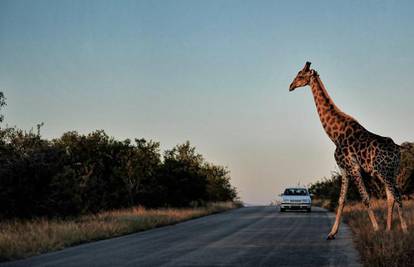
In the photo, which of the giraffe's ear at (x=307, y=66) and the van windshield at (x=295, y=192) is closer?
the giraffe's ear at (x=307, y=66)

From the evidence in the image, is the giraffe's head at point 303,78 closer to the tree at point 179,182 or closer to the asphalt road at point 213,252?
the asphalt road at point 213,252

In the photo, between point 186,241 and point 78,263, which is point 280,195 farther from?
point 78,263

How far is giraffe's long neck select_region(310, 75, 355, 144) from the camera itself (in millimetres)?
14813

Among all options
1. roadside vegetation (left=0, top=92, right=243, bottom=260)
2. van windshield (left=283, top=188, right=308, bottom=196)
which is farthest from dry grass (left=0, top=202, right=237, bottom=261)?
van windshield (left=283, top=188, right=308, bottom=196)

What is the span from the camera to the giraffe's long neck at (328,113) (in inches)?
583

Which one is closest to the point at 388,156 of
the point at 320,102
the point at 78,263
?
the point at 320,102

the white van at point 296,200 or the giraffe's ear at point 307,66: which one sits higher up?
the giraffe's ear at point 307,66

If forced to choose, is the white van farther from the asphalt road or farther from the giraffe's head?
the giraffe's head

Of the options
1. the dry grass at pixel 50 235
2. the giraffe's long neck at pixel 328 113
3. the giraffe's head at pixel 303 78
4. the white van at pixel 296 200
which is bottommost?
the dry grass at pixel 50 235

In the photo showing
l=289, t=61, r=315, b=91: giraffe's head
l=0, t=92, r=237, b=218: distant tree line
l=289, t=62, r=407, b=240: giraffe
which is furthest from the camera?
l=0, t=92, r=237, b=218: distant tree line

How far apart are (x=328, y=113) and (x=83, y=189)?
15.9 meters

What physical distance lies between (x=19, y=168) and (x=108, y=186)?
43.1 feet

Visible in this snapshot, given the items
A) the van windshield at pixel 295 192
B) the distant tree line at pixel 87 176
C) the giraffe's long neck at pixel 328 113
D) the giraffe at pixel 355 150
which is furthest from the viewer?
the van windshield at pixel 295 192

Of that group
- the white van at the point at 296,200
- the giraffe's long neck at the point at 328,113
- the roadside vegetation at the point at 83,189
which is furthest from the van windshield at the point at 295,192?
the giraffe's long neck at the point at 328,113
